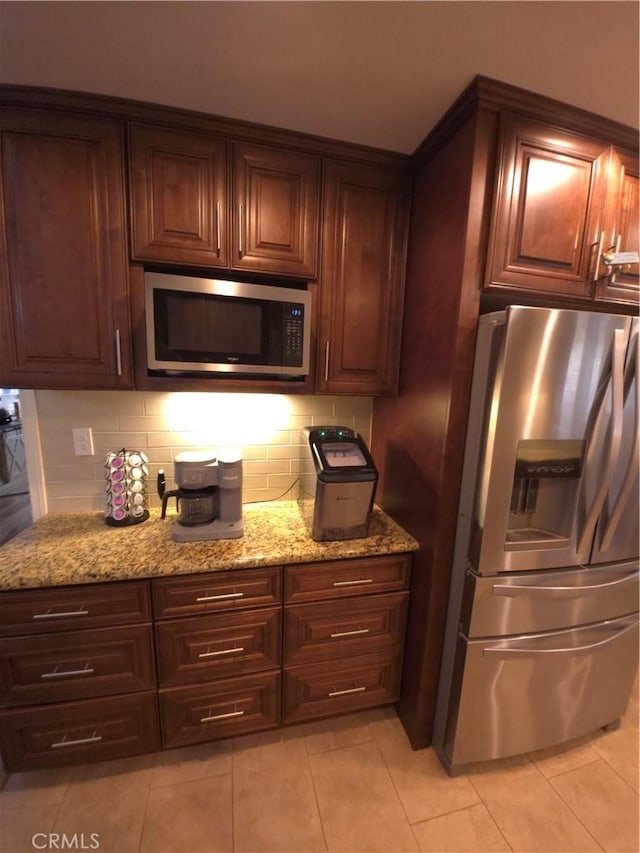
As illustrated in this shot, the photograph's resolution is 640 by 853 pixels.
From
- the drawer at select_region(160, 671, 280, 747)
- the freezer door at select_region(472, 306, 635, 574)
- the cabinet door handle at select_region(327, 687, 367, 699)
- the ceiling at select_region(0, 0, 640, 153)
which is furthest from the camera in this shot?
the cabinet door handle at select_region(327, 687, 367, 699)

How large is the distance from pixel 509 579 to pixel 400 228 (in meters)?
1.48

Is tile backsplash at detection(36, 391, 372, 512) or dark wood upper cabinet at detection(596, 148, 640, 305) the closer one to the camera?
dark wood upper cabinet at detection(596, 148, 640, 305)

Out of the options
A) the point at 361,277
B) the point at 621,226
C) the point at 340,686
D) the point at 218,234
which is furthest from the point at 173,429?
the point at 621,226

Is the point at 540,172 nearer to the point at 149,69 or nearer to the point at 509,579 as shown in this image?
the point at 149,69

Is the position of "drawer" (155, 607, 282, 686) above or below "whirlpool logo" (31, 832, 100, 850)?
above

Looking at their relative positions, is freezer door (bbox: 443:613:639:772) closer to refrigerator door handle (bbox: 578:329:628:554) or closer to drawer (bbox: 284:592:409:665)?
drawer (bbox: 284:592:409:665)

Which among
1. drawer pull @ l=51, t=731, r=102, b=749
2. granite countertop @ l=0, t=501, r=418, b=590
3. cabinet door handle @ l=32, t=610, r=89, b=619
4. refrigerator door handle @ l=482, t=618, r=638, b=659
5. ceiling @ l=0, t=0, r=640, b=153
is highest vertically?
ceiling @ l=0, t=0, r=640, b=153

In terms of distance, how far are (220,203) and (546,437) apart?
1.46 metres

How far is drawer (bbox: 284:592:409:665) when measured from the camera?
1293mm

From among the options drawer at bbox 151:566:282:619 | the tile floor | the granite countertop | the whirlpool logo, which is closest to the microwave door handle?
the granite countertop

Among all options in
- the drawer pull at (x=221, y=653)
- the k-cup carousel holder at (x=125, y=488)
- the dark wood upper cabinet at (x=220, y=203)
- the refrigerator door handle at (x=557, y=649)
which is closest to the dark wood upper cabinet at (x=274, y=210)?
A: the dark wood upper cabinet at (x=220, y=203)

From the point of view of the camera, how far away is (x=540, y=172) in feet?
3.57

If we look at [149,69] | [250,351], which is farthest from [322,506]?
[149,69]

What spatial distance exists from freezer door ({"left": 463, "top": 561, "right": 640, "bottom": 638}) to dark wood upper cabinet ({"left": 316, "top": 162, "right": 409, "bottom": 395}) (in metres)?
0.92
